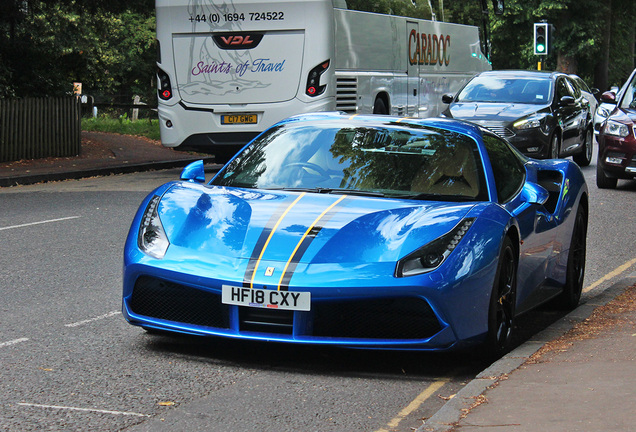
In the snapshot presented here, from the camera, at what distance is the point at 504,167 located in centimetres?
684

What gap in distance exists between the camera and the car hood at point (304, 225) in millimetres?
5516

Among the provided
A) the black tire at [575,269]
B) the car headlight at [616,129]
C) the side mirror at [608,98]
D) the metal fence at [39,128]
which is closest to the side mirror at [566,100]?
the side mirror at [608,98]

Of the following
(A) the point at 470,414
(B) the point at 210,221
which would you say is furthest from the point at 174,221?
(A) the point at 470,414

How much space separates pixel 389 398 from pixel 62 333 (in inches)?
88.8

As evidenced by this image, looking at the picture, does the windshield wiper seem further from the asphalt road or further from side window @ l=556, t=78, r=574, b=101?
side window @ l=556, t=78, r=574, b=101

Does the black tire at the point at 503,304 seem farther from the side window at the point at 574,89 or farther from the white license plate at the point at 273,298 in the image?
the side window at the point at 574,89

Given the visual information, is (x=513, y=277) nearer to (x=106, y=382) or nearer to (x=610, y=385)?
(x=610, y=385)

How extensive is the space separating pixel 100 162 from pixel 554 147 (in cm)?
847

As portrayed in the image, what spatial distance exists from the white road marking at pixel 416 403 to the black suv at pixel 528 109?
1228cm

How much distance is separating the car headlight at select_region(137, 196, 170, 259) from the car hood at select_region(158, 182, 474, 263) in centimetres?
4

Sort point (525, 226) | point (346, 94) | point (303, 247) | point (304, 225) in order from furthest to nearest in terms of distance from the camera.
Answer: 1. point (346, 94)
2. point (525, 226)
3. point (304, 225)
4. point (303, 247)

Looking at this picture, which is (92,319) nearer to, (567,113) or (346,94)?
(346,94)

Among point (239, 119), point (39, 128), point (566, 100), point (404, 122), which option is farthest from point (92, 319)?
point (39, 128)

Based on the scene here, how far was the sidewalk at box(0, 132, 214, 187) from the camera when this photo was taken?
18.2m
